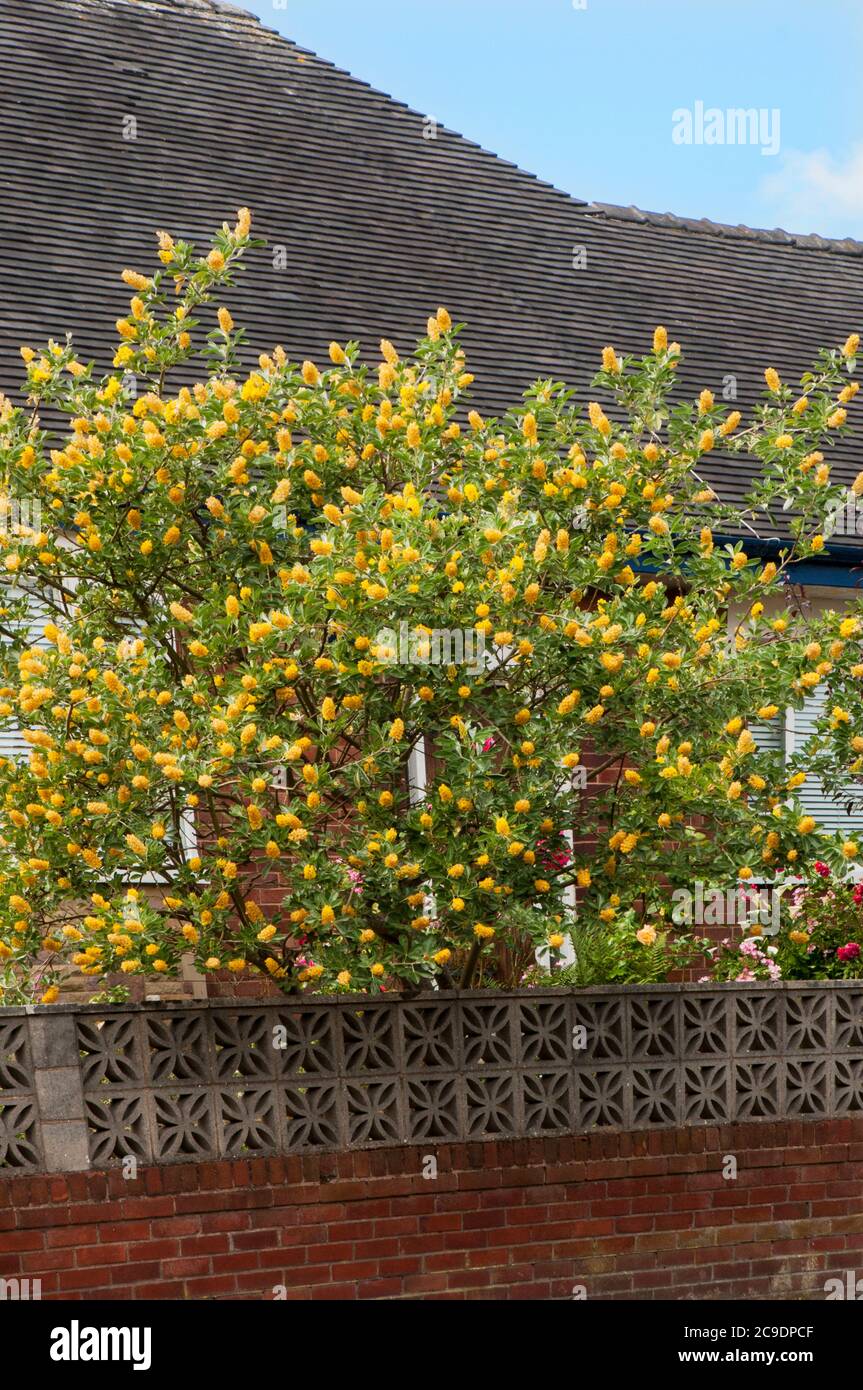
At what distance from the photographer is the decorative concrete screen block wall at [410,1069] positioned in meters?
7.61

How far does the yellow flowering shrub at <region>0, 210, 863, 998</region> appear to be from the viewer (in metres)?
7.26

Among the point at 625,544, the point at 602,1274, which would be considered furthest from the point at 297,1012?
the point at 625,544

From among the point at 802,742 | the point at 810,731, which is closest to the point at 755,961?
the point at 802,742

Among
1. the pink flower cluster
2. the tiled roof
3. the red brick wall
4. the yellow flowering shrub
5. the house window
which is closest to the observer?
the yellow flowering shrub

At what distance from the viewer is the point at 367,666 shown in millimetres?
7090

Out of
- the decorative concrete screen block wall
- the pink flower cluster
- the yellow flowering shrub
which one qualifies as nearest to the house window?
the pink flower cluster

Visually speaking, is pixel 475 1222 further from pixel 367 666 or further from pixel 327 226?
pixel 327 226

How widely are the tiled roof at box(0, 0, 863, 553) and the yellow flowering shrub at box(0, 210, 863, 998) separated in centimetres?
459

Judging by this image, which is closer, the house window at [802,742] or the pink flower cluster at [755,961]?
the pink flower cluster at [755,961]

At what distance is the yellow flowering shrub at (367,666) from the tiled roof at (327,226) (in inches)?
181

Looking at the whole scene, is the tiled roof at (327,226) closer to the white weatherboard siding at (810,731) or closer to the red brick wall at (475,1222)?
the white weatherboard siding at (810,731)

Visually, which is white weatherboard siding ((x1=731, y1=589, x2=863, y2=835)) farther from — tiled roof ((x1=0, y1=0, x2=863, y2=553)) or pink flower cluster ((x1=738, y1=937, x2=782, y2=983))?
pink flower cluster ((x1=738, y1=937, x2=782, y2=983))

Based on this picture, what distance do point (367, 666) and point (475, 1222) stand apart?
311 cm

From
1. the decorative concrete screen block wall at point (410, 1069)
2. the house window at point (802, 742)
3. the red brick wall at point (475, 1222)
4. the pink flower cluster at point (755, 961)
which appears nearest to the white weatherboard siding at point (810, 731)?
the house window at point (802, 742)
